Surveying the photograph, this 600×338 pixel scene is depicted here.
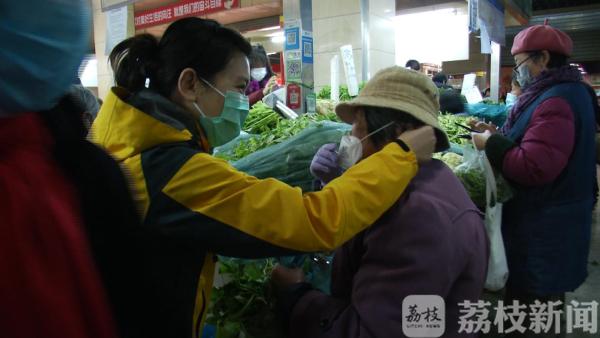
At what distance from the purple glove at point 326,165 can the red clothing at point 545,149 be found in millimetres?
1247

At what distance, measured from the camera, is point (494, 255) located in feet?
7.41

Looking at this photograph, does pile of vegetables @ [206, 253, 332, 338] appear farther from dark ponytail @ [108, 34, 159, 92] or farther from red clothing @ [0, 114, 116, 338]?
red clothing @ [0, 114, 116, 338]

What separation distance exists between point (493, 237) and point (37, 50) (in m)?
2.27

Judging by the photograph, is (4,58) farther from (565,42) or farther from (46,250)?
(565,42)

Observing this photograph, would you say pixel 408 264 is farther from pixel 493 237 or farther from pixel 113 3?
pixel 113 3

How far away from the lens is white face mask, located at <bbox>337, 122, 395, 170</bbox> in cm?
159

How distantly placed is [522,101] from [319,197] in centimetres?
209

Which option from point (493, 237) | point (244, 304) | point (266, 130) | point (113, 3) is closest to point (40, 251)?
point (244, 304)

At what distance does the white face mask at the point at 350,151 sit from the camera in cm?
159

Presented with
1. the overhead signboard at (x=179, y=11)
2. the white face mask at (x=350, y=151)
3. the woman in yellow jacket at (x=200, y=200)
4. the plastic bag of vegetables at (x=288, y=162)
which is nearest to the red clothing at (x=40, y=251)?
the woman in yellow jacket at (x=200, y=200)

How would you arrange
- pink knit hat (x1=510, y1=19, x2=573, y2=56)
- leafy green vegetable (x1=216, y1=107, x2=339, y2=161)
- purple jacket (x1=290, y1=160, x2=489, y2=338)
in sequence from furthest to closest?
pink knit hat (x1=510, y1=19, x2=573, y2=56), leafy green vegetable (x1=216, y1=107, x2=339, y2=161), purple jacket (x1=290, y1=160, x2=489, y2=338)

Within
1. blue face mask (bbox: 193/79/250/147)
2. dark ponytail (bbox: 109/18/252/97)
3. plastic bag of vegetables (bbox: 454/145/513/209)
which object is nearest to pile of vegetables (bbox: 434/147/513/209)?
plastic bag of vegetables (bbox: 454/145/513/209)

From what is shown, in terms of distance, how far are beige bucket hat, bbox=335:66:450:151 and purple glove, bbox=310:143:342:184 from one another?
235 mm

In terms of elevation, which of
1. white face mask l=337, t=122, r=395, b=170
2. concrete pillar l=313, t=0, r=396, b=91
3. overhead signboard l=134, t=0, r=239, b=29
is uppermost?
overhead signboard l=134, t=0, r=239, b=29
